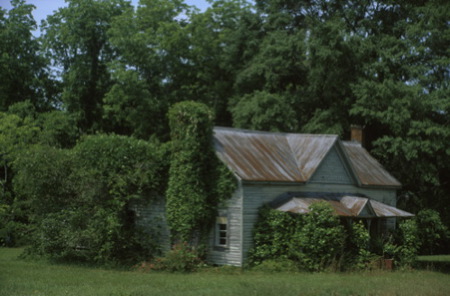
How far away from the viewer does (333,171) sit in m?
32.0

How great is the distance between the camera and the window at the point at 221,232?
28266 mm

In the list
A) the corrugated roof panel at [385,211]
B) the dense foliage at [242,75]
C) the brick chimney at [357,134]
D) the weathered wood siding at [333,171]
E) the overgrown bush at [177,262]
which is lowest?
the overgrown bush at [177,262]

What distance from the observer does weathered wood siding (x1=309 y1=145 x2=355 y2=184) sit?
31.4 meters

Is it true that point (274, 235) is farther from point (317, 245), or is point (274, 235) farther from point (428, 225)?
point (428, 225)

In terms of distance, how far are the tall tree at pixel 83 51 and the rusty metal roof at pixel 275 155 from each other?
62.9 feet

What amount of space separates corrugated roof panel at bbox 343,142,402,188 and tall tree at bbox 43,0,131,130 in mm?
20685

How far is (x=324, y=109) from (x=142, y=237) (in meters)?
18.3

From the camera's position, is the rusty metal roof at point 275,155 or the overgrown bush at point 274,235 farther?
the rusty metal roof at point 275,155

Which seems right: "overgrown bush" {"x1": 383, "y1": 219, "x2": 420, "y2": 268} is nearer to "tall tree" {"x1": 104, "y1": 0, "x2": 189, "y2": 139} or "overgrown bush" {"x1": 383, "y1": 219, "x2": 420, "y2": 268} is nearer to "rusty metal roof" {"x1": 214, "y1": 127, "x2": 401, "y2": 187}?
"rusty metal roof" {"x1": 214, "y1": 127, "x2": 401, "y2": 187}

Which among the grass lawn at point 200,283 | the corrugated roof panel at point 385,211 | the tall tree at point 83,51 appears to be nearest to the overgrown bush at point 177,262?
the grass lawn at point 200,283

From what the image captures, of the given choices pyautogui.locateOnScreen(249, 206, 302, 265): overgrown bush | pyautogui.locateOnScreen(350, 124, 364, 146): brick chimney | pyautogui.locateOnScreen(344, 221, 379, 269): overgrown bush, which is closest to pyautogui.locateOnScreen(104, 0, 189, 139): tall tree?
pyautogui.locateOnScreen(350, 124, 364, 146): brick chimney

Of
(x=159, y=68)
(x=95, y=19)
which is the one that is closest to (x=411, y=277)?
(x=159, y=68)

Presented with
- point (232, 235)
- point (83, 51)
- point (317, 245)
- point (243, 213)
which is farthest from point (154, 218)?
point (83, 51)

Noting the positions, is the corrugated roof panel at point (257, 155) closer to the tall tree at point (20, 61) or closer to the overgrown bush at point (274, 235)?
the overgrown bush at point (274, 235)
